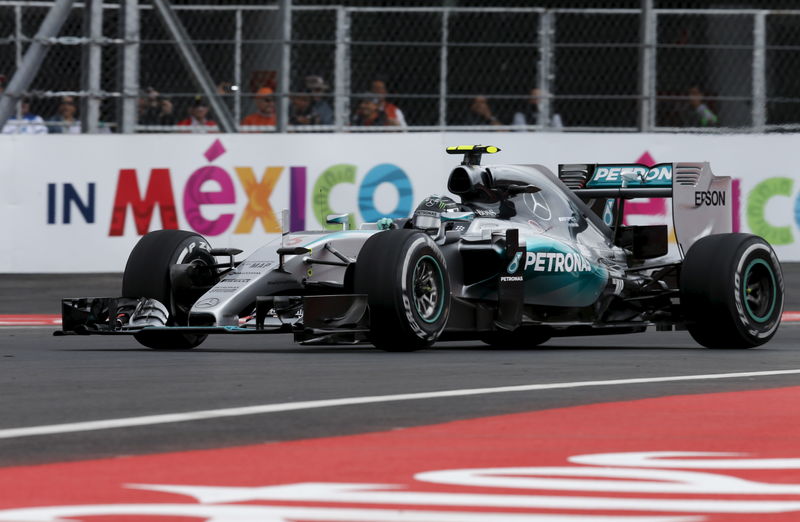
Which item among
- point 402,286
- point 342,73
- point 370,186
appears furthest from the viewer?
point 342,73

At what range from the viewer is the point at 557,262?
11.3 meters

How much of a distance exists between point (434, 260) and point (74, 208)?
5.60m

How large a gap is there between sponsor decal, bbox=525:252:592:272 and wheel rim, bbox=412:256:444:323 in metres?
0.87

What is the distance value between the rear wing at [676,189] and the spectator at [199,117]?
4.42 metres

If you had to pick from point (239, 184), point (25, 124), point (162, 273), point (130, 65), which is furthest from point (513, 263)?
point (25, 124)

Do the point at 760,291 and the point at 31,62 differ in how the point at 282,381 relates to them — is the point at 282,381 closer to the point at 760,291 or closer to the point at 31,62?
the point at 760,291

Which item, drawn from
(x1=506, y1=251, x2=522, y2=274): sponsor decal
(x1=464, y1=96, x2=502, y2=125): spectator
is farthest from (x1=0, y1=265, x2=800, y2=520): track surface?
(x1=464, y1=96, x2=502, y2=125): spectator

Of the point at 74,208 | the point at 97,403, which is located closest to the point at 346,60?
the point at 74,208

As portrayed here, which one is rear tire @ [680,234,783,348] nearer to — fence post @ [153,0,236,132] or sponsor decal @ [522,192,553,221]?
sponsor decal @ [522,192,553,221]

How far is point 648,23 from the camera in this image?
53.1 feet

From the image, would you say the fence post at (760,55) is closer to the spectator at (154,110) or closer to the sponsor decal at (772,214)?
the sponsor decal at (772,214)

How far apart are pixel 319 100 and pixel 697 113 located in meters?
3.46

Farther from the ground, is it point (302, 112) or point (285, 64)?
point (285, 64)

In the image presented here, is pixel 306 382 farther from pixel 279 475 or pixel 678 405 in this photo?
pixel 279 475
